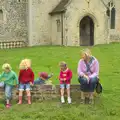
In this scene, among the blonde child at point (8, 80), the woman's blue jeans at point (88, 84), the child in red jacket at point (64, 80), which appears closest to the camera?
the woman's blue jeans at point (88, 84)

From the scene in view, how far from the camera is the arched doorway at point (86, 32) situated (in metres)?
33.1

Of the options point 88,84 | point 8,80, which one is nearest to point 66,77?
point 88,84

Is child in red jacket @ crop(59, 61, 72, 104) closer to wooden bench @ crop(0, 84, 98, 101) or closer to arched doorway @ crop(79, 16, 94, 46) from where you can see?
wooden bench @ crop(0, 84, 98, 101)

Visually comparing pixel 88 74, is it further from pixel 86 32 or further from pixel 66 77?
pixel 86 32

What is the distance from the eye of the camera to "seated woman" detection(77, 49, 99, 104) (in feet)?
34.6

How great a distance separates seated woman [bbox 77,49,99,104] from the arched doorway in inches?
878

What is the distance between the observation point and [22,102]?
35.8 feet

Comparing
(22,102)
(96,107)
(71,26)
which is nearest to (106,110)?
(96,107)

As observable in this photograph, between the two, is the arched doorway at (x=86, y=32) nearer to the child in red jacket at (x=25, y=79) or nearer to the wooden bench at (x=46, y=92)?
the wooden bench at (x=46, y=92)

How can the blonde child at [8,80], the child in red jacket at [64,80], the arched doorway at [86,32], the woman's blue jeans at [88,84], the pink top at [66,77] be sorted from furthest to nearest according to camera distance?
the arched doorway at [86,32], the pink top at [66,77], the child in red jacket at [64,80], the blonde child at [8,80], the woman's blue jeans at [88,84]

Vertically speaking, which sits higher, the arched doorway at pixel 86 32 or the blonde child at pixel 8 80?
the arched doorway at pixel 86 32

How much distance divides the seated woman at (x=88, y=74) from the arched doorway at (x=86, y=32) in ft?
73.2

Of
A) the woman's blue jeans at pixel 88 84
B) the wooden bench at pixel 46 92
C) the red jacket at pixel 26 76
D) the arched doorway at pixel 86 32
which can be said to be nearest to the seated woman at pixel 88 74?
the woman's blue jeans at pixel 88 84

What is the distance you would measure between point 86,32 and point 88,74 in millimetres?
23117
